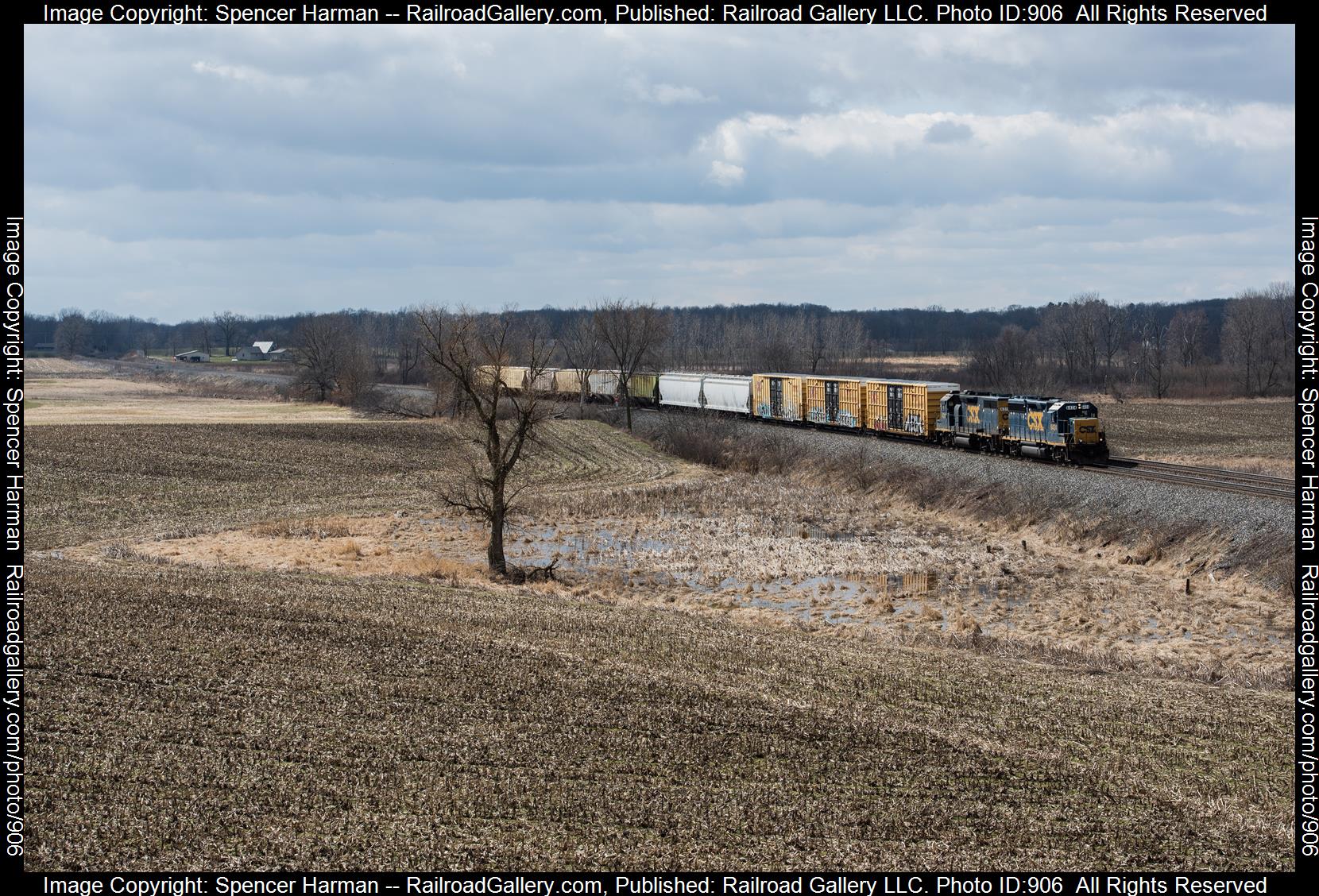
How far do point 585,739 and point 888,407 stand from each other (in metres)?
43.2

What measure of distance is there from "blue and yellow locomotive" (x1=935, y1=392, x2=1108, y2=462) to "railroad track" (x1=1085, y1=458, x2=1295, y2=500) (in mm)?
1144

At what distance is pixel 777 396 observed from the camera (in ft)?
218

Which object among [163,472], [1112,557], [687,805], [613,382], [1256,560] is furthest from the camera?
[613,382]

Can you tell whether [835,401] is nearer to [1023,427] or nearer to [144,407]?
[1023,427]

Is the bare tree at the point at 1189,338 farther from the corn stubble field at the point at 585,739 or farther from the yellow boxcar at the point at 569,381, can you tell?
the corn stubble field at the point at 585,739

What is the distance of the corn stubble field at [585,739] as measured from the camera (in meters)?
11.3

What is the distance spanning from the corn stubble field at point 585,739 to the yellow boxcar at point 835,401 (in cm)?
3313

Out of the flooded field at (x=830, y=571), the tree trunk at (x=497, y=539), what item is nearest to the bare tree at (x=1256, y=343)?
Result: the flooded field at (x=830, y=571)

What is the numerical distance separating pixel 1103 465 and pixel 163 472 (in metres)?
40.1

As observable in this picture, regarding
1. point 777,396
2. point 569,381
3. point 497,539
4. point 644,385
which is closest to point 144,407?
point 569,381

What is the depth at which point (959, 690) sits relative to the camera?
1742cm

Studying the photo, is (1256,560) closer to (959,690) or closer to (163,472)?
(959,690)

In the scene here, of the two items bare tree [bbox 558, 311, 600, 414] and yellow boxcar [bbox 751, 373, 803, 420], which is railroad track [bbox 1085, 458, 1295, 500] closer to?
yellow boxcar [bbox 751, 373, 803, 420]
